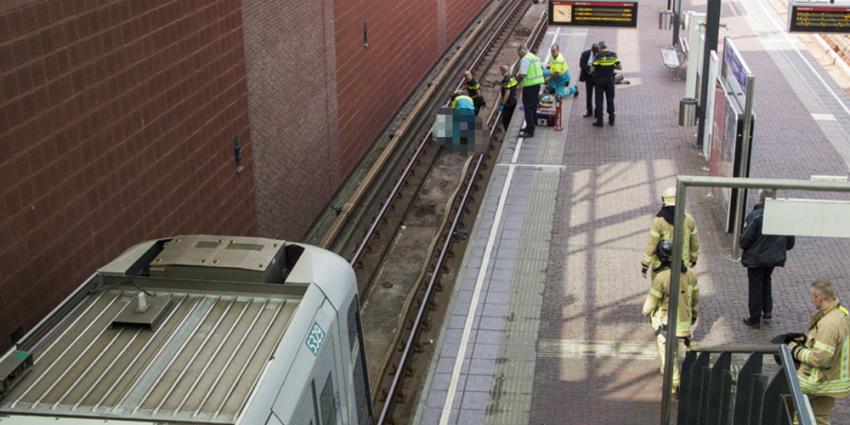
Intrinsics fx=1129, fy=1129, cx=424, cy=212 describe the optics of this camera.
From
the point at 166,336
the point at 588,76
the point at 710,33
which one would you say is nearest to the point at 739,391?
the point at 166,336

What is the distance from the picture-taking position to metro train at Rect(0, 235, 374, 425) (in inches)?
238

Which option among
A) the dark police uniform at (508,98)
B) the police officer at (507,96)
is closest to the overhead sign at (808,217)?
the police officer at (507,96)

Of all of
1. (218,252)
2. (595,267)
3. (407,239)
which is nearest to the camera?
(218,252)

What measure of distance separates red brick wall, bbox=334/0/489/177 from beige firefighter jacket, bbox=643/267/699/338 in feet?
24.1

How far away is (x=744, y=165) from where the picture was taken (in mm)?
14375

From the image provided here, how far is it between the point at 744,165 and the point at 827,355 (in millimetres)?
5440

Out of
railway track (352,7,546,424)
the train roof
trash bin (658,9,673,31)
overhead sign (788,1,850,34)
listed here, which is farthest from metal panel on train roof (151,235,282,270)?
trash bin (658,9,673,31)

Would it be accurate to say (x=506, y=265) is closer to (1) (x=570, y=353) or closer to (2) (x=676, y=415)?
(1) (x=570, y=353)

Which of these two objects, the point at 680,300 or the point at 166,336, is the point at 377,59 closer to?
the point at 680,300

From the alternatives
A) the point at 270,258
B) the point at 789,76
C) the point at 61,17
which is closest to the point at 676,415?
the point at 270,258

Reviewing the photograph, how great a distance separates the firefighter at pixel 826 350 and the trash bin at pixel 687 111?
10238mm

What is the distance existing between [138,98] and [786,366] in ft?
19.2

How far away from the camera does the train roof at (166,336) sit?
6.05m

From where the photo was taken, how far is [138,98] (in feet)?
32.7
